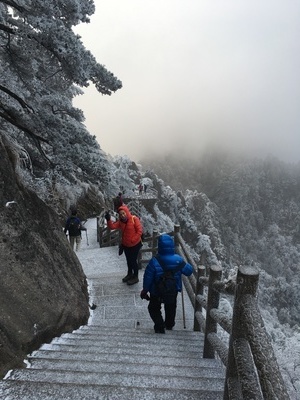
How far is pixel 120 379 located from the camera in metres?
2.71

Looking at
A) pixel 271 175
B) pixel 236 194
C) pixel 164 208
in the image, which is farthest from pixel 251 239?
pixel 164 208

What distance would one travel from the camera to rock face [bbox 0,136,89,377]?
3.41m

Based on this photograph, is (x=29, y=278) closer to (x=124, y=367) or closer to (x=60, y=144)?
(x=124, y=367)

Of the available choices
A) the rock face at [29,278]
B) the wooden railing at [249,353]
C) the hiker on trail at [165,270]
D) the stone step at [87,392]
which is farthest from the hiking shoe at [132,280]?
the stone step at [87,392]

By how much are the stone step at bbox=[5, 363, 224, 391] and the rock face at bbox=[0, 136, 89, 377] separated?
1.15ft

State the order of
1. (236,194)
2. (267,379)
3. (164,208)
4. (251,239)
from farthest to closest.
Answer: (236,194) < (251,239) < (164,208) < (267,379)

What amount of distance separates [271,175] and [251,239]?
118 ft

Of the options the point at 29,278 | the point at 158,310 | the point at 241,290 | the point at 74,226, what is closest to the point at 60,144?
the point at 29,278

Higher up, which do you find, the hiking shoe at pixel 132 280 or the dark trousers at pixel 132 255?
the dark trousers at pixel 132 255

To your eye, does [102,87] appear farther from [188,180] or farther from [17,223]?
[188,180]

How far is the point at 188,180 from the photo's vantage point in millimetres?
135375

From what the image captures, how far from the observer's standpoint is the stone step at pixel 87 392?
2.28m

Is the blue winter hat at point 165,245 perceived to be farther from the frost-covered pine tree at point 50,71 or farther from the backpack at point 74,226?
the backpack at point 74,226

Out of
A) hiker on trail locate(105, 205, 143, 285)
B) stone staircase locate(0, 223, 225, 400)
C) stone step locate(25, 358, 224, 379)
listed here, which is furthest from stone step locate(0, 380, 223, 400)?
hiker on trail locate(105, 205, 143, 285)
